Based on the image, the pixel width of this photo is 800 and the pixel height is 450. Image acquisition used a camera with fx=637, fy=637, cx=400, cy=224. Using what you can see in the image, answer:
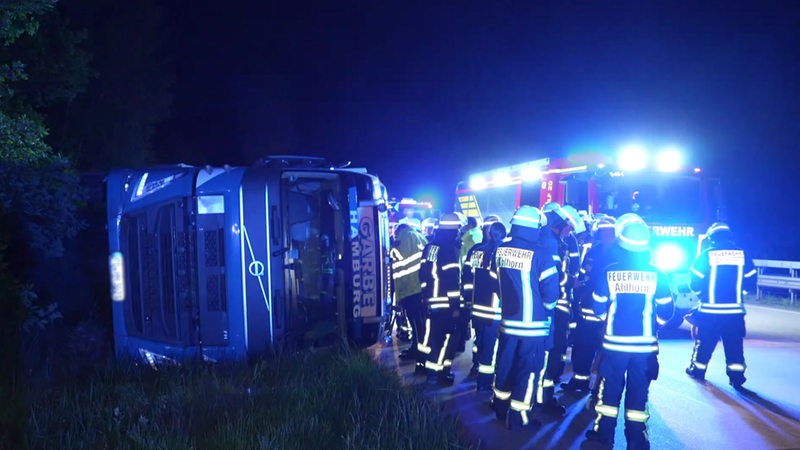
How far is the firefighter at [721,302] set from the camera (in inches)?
274

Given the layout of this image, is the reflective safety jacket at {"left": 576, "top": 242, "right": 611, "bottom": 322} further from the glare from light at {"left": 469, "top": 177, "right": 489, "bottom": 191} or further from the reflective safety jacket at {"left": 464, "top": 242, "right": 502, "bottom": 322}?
the glare from light at {"left": 469, "top": 177, "right": 489, "bottom": 191}

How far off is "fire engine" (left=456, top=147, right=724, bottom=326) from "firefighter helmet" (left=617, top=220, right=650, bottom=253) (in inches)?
195

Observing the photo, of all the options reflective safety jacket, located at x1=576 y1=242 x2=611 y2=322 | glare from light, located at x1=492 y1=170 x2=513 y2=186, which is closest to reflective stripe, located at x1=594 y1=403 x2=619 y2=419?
reflective safety jacket, located at x1=576 y1=242 x2=611 y2=322

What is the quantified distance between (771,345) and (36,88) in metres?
11.4

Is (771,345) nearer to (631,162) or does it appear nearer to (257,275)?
(631,162)

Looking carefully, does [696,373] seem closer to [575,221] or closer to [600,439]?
[575,221]

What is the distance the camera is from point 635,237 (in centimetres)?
523

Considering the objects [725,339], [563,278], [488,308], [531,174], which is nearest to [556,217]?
[563,278]

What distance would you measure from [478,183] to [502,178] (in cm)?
175

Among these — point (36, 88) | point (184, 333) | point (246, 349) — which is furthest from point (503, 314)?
point (36, 88)

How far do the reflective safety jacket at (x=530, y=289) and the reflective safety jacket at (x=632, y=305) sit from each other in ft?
1.68

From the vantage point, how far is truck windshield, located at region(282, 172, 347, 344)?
7.32 metres

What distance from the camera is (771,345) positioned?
9.12m

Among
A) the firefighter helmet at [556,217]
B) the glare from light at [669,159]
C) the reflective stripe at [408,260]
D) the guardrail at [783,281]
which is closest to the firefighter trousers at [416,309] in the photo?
the reflective stripe at [408,260]
